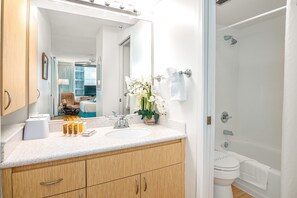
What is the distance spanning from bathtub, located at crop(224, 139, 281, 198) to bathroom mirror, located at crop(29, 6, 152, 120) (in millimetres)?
1660

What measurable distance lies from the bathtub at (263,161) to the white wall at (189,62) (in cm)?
97

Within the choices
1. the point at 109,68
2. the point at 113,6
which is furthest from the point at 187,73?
the point at 113,6

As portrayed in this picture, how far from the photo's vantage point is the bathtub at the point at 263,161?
1754mm

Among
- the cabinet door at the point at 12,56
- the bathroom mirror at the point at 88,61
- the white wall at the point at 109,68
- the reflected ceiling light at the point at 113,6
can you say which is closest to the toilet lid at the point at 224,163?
the bathroom mirror at the point at 88,61

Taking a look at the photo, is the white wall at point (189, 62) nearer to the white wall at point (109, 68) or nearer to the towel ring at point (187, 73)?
the towel ring at point (187, 73)

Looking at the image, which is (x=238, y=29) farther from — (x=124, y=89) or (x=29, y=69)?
(x=29, y=69)

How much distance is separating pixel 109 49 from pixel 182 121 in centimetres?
111

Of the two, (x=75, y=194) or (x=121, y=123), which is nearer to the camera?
(x=75, y=194)

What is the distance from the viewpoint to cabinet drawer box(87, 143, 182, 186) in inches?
43.9

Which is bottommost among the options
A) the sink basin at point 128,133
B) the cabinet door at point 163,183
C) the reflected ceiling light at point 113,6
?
the cabinet door at point 163,183

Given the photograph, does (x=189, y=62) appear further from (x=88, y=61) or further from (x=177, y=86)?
(x=88, y=61)

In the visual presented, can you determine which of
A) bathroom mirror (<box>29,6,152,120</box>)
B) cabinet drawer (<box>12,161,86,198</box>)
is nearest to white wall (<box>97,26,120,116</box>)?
bathroom mirror (<box>29,6,152,120</box>)

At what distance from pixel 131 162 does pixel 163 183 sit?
1.24ft

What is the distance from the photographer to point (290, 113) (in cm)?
110
